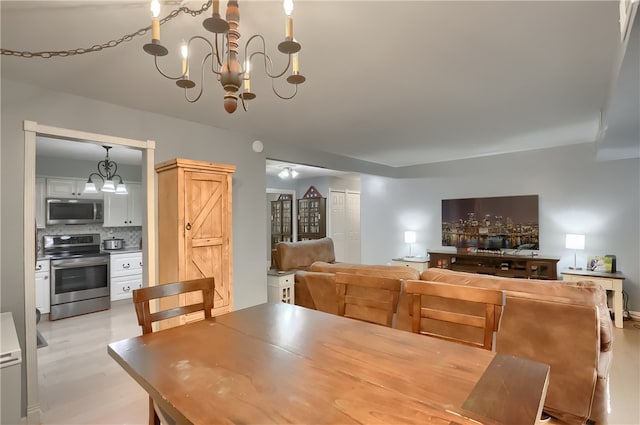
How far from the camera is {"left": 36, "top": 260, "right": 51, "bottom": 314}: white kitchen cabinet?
4.58 metres

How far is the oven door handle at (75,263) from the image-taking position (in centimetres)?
470

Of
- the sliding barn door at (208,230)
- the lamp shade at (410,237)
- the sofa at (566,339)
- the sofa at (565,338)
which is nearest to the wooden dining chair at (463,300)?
the sofa at (565,338)

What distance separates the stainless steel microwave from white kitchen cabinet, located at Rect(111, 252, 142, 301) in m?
0.73

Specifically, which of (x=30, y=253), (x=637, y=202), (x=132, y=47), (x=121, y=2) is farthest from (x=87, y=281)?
(x=637, y=202)

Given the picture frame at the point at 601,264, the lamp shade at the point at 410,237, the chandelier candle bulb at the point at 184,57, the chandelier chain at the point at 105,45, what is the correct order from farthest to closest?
the lamp shade at the point at 410,237 → the picture frame at the point at 601,264 → the chandelier chain at the point at 105,45 → the chandelier candle bulb at the point at 184,57

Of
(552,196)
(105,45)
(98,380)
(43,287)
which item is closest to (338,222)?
(552,196)

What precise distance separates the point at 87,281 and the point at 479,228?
645 centimetres

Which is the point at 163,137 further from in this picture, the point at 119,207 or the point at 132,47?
the point at 119,207

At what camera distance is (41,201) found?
496 cm

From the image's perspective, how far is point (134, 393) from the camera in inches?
104

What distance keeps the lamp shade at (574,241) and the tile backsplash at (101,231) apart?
717 cm

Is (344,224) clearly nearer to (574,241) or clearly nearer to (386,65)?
(574,241)

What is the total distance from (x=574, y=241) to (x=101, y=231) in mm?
7566

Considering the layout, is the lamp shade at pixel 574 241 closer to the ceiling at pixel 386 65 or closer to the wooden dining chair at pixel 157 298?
the ceiling at pixel 386 65
